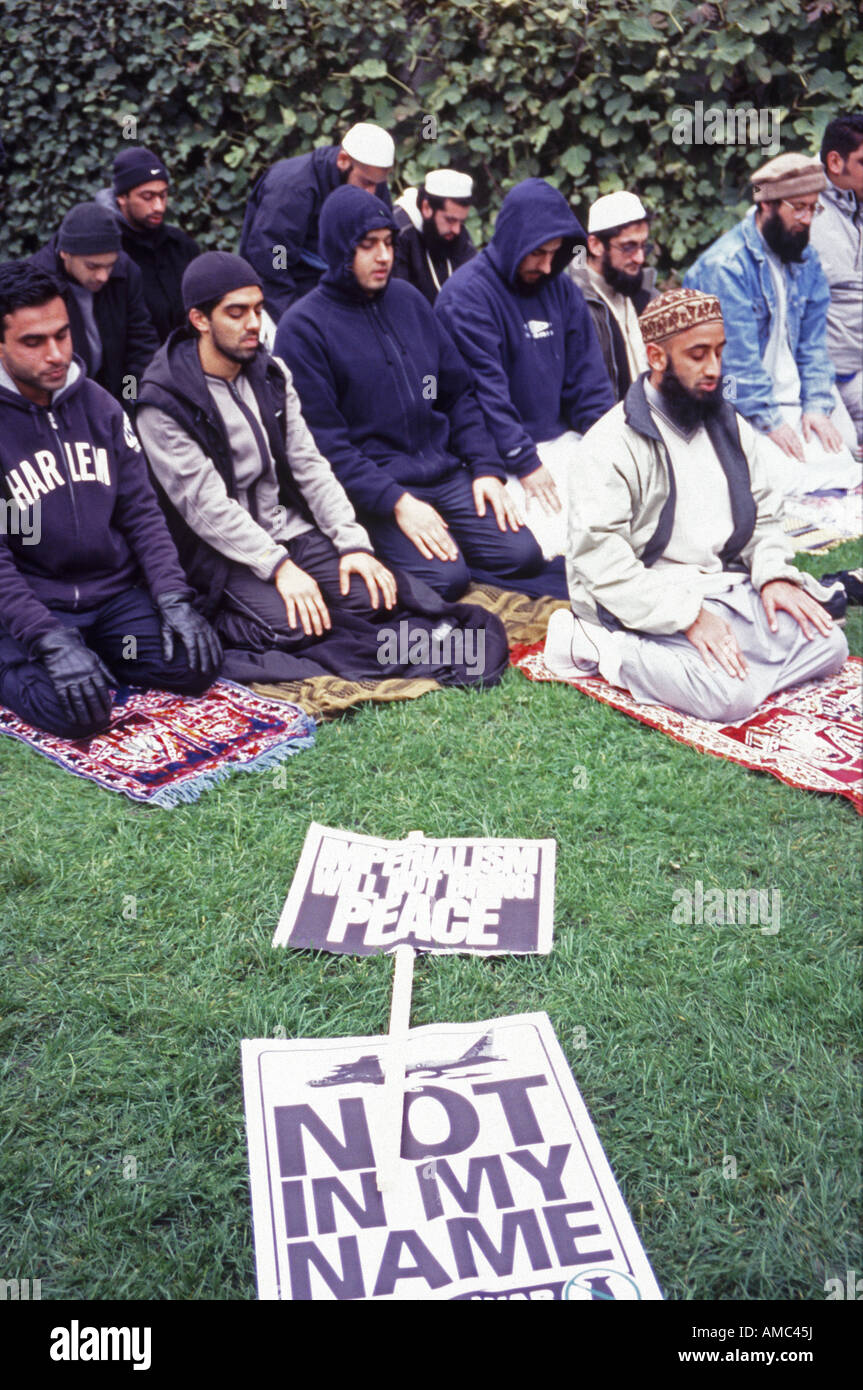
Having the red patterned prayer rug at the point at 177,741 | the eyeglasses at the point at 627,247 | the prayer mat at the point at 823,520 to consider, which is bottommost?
the red patterned prayer rug at the point at 177,741

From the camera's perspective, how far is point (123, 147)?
23.9ft

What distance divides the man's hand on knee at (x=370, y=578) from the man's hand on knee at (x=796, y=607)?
1.38 meters

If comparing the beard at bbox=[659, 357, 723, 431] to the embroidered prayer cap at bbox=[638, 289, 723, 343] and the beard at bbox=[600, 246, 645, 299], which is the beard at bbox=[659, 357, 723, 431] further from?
the beard at bbox=[600, 246, 645, 299]

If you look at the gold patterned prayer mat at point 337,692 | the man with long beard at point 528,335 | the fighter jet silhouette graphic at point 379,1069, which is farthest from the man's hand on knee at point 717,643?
the fighter jet silhouette graphic at point 379,1069

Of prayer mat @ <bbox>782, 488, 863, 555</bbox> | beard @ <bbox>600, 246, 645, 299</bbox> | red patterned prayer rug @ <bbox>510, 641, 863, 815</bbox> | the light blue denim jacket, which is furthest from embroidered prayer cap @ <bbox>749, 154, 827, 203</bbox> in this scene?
red patterned prayer rug @ <bbox>510, 641, 863, 815</bbox>

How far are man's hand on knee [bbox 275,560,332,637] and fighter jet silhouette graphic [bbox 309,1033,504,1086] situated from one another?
2185 millimetres

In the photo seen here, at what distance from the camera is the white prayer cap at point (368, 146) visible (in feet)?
17.8

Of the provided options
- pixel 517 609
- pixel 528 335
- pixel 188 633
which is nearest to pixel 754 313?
pixel 528 335

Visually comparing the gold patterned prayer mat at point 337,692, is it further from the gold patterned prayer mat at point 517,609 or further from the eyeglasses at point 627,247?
the eyeglasses at point 627,247

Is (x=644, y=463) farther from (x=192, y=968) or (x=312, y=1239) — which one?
(x=312, y=1239)

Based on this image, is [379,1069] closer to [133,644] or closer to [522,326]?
[133,644]

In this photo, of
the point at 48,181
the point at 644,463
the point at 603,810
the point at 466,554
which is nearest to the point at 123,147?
the point at 48,181

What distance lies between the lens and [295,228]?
219 inches

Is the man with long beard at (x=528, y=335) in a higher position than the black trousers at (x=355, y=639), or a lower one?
higher
